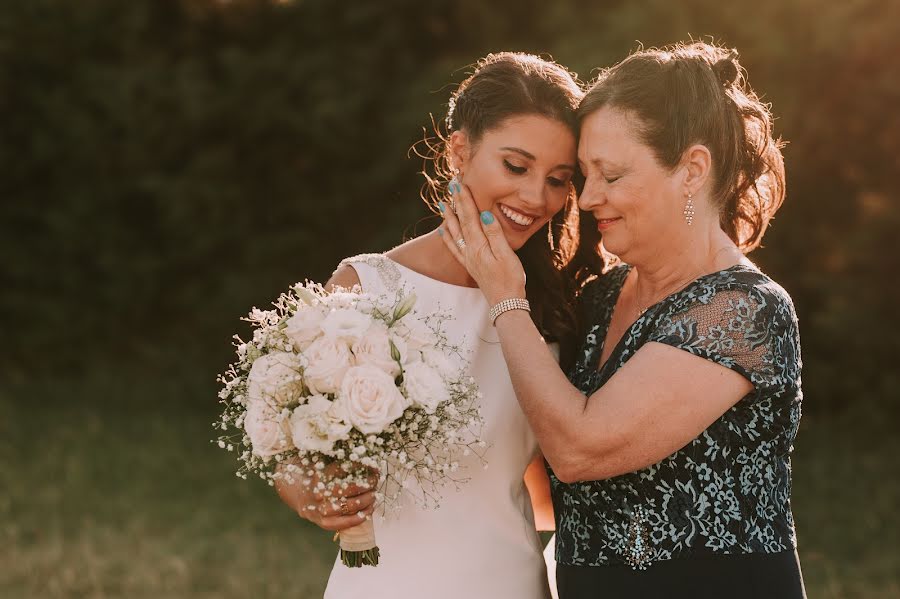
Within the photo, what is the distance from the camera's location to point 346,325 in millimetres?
2740

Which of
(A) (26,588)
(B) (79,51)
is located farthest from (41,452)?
(B) (79,51)

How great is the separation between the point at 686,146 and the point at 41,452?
8.48 metres

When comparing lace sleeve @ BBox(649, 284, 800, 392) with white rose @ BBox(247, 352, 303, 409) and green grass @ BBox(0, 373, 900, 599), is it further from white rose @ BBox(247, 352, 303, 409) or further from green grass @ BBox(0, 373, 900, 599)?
green grass @ BBox(0, 373, 900, 599)

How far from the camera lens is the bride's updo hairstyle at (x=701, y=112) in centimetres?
305

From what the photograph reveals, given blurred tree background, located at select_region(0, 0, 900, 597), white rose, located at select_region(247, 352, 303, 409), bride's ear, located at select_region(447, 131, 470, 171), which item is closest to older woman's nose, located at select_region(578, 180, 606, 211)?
bride's ear, located at select_region(447, 131, 470, 171)

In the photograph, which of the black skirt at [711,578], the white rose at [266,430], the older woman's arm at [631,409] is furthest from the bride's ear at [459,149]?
the black skirt at [711,578]

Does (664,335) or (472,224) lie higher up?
(472,224)

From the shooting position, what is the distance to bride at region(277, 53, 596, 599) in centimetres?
325

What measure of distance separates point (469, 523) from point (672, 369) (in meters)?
0.80

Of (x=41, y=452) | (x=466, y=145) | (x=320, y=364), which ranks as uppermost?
(x=41, y=452)

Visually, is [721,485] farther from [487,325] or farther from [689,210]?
[487,325]

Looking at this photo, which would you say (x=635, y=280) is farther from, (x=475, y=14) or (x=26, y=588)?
(x=475, y=14)

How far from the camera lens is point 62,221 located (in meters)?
13.0

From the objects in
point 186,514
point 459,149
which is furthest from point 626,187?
point 186,514
